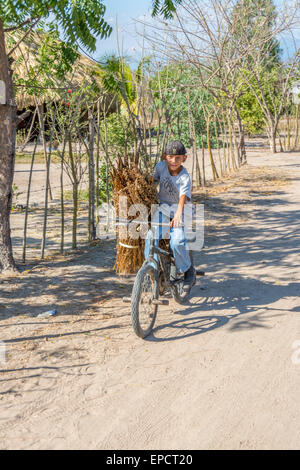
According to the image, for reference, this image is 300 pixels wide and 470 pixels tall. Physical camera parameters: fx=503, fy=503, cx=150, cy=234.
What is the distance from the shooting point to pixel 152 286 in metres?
3.78

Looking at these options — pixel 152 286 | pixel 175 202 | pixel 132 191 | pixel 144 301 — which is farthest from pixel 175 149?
pixel 144 301

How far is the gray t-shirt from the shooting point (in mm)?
3943

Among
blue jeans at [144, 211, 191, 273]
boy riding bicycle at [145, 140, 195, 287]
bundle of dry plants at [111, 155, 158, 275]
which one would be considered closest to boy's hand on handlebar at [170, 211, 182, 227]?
boy riding bicycle at [145, 140, 195, 287]

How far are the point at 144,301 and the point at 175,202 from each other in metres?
0.89

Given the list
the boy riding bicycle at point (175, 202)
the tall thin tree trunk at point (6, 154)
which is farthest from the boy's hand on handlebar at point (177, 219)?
the tall thin tree trunk at point (6, 154)

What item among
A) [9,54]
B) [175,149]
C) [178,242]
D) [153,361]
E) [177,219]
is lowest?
[153,361]

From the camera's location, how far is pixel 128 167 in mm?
4457

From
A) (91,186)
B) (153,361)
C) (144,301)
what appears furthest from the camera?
(91,186)

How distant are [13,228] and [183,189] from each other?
397cm

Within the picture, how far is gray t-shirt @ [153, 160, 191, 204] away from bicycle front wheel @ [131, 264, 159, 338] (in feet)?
2.29

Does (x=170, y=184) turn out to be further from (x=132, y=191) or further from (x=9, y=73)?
(x=9, y=73)

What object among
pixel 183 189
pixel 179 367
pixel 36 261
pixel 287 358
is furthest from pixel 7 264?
pixel 287 358

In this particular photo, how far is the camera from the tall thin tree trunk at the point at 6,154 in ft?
15.8
